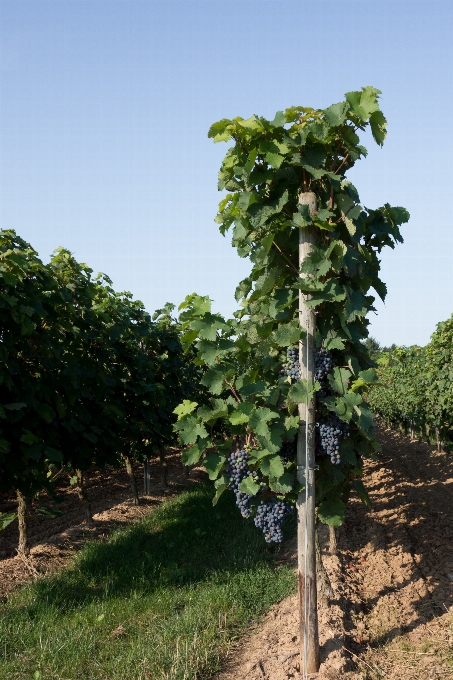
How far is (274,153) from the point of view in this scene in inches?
154

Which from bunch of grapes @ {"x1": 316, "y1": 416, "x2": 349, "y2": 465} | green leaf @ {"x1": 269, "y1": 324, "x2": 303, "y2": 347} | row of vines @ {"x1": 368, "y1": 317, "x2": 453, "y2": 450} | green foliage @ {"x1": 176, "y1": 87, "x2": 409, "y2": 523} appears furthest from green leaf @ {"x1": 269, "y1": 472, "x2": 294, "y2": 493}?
row of vines @ {"x1": 368, "y1": 317, "x2": 453, "y2": 450}

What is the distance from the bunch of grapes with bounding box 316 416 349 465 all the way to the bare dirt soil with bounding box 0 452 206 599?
12.5 ft

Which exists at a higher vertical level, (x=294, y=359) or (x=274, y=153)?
(x=274, y=153)

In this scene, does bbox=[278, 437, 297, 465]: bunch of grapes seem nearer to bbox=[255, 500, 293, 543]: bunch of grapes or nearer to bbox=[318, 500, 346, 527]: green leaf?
bbox=[255, 500, 293, 543]: bunch of grapes

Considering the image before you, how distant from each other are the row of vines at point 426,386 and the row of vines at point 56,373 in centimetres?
443

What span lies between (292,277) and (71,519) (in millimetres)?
7162

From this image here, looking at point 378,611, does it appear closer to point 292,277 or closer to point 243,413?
point 243,413

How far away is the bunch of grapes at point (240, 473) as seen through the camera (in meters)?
4.06

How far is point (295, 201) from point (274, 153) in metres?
0.53

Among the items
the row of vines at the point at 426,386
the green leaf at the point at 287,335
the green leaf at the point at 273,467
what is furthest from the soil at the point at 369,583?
the row of vines at the point at 426,386

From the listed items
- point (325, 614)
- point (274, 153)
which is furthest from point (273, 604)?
point (274, 153)

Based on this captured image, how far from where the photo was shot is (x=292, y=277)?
450 cm

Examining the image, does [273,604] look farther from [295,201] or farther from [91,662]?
[295,201]

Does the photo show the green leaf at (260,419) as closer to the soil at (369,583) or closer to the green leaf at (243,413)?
the green leaf at (243,413)
